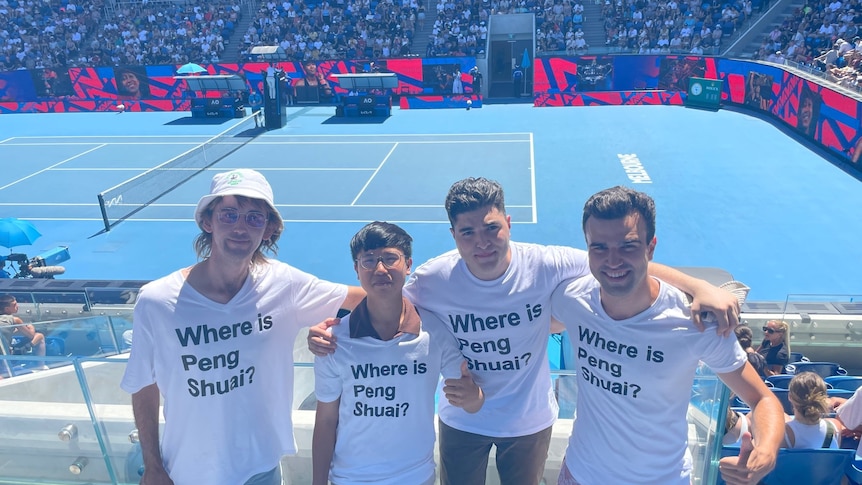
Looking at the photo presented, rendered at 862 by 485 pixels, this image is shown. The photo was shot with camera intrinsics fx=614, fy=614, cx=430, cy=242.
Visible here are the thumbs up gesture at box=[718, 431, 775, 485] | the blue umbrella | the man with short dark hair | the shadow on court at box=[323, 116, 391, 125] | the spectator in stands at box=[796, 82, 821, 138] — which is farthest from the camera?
the blue umbrella

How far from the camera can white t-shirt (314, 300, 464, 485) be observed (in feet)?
10.0

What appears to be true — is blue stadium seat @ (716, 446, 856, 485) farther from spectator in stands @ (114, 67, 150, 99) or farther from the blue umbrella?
spectator in stands @ (114, 67, 150, 99)

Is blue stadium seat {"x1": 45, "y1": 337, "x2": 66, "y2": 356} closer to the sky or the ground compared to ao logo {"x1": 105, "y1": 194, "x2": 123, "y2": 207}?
closer to the sky

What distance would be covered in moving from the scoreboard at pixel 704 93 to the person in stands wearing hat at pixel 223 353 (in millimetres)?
27152

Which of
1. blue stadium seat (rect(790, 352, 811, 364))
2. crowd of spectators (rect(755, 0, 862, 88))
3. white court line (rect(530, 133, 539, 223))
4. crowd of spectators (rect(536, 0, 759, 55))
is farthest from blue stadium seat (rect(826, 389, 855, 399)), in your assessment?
crowd of spectators (rect(536, 0, 759, 55))

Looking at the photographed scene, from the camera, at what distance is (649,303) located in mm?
2979

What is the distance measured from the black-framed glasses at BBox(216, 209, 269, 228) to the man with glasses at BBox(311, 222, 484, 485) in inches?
21.8

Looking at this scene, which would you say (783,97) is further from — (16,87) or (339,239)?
(16,87)

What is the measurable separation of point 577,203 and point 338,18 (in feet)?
84.0

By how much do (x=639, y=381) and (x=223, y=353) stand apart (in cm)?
204

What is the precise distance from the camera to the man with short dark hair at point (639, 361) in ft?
9.49

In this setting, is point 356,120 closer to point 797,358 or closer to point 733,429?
point 797,358

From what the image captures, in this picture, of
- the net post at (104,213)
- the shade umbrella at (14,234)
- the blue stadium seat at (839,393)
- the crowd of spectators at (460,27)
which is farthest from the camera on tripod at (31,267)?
the crowd of spectators at (460,27)

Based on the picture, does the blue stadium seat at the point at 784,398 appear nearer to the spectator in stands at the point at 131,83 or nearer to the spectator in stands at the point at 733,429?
the spectator in stands at the point at 733,429
